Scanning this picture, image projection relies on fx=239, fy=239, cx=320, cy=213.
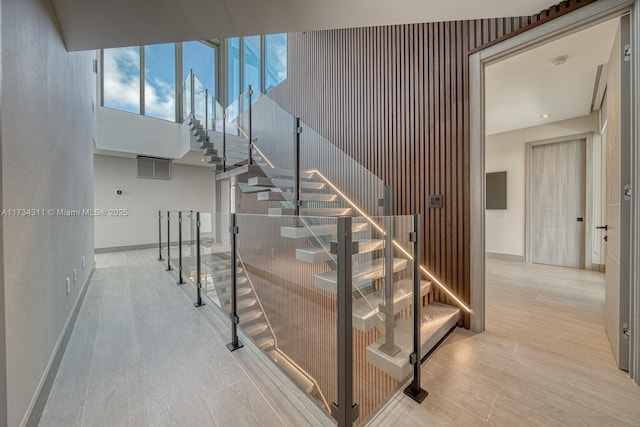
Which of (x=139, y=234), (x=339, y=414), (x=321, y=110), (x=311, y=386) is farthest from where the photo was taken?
(x=139, y=234)

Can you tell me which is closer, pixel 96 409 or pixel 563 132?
pixel 96 409

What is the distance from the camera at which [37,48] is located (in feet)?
5.18

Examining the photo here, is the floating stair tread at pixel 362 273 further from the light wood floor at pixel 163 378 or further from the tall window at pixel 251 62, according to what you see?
the tall window at pixel 251 62

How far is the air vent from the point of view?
23.5ft

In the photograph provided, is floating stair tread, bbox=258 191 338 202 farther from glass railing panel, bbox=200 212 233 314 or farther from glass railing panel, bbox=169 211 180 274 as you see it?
glass railing panel, bbox=169 211 180 274

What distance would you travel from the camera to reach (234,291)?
225 cm

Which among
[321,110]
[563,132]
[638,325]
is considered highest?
[321,110]

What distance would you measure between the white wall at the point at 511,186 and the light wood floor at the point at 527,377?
106 inches

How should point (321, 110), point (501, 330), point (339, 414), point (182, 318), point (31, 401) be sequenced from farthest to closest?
point (321, 110)
point (182, 318)
point (501, 330)
point (31, 401)
point (339, 414)

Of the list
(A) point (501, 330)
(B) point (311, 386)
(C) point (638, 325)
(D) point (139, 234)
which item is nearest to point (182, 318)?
(B) point (311, 386)

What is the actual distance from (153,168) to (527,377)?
905 cm

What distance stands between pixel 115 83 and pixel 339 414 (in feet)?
29.7

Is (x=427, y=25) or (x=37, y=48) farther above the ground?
(x=427, y=25)

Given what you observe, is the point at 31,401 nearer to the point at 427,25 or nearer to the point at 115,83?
the point at 427,25
